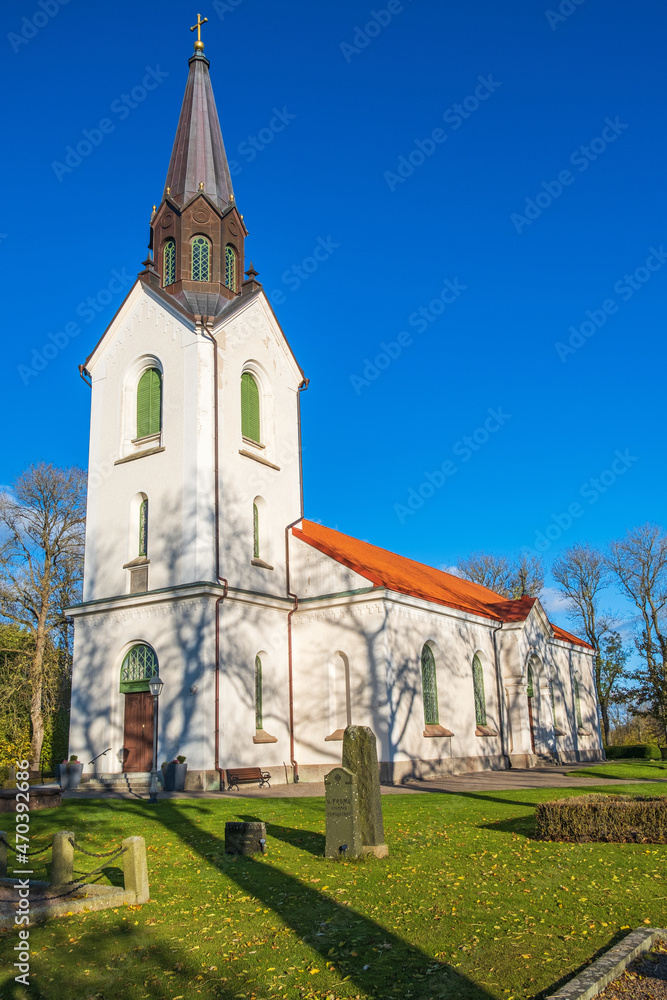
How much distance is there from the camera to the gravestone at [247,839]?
38.2 ft

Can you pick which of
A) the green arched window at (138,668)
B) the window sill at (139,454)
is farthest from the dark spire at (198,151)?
the green arched window at (138,668)

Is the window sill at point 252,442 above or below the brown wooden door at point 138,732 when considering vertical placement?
above

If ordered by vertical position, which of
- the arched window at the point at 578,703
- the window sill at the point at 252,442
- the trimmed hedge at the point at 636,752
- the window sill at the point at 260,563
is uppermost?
the window sill at the point at 252,442

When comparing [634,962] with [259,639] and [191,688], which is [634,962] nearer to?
[191,688]

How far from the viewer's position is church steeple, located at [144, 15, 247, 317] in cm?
2802

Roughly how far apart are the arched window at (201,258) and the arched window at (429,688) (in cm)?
1551

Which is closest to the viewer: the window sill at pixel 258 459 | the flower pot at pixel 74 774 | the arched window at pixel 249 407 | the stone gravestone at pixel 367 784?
the stone gravestone at pixel 367 784

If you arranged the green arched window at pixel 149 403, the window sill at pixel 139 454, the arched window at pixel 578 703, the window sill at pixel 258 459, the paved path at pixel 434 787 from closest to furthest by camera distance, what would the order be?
Result: the paved path at pixel 434 787 < the window sill at pixel 139 454 < the window sill at pixel 258 459 < the green arched window at pixel 149 403 < the arched window at pixel 578 703

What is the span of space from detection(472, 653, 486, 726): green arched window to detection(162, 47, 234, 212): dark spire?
65.4 feet

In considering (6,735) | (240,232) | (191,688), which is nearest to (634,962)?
(191,688)

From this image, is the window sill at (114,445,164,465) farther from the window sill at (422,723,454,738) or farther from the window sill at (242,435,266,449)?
the window sill at (422,723,454,738)

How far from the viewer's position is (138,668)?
24.3m

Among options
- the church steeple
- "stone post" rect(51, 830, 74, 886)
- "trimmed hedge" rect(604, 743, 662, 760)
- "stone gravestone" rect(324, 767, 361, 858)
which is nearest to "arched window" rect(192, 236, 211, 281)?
the church steeple

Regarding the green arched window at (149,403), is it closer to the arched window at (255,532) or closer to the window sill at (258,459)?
the window sill at (258,459)
